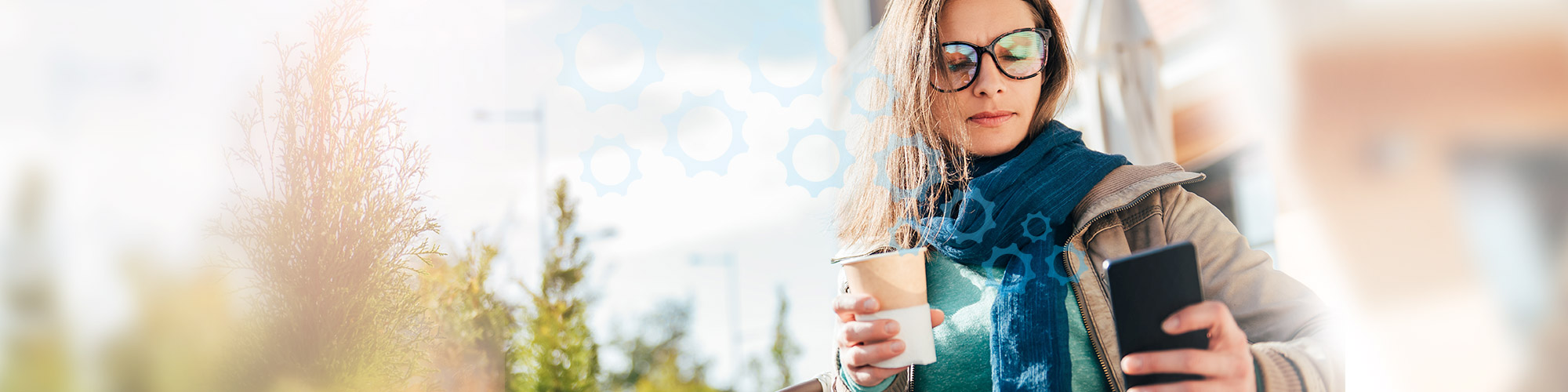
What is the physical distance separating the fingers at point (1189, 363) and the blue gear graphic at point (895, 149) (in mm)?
436

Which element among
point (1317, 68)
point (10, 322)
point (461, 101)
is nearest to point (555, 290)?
point (461, 101)

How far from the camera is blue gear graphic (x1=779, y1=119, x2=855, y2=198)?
133 cm

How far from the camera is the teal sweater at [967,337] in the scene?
3.04ft

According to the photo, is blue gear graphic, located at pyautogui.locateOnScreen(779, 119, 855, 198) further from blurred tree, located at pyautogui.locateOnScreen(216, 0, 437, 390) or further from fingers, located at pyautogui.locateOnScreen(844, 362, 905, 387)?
blurred tree, located at pyautogui.locateOnScreen(216, 0, 437, 390)

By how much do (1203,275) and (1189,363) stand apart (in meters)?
0.20

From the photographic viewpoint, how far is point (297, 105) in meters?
1.83

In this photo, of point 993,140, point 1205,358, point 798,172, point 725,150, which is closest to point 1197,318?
point 1205,358

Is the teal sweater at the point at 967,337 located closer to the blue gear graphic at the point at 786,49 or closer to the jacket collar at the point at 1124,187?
the jacket collar at the point at 1124,187

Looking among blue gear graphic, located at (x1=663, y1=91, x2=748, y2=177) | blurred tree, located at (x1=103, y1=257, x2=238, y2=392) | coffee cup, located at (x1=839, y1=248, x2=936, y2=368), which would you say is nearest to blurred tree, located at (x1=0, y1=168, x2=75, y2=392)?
blurred tree, located at (x1=103, y1=257, x2=238, y2=392)

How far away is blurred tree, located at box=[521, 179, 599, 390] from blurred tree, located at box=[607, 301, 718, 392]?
0.15 m

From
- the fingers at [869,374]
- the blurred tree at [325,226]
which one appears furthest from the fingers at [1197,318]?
the blurred tree at [325,226]

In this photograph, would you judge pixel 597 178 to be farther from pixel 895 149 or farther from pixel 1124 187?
pixel 1124 187

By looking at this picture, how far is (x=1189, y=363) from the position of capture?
2.21 feet

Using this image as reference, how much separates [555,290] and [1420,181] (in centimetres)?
225
